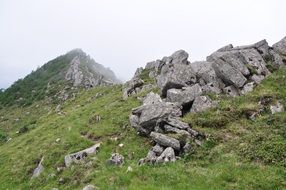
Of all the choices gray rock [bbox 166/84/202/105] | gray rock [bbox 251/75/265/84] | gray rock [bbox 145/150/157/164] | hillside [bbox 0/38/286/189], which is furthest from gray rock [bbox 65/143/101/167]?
gray rock [bbox 251/75/265/84]

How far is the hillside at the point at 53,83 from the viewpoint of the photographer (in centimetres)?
10319

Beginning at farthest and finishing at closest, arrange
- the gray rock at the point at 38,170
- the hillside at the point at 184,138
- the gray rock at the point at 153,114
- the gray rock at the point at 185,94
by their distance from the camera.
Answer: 1. the gray rock at the point at 185,94
2. the gray rock at the point at 38,170
3. the gray rock at the point at 153,114
4. the hillside at the point at 184,138

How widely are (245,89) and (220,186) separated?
18581 mm

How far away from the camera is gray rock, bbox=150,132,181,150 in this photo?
93.4 feet

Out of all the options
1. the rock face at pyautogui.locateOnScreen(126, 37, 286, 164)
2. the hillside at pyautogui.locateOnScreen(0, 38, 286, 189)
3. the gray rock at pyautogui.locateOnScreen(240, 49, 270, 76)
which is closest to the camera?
the hillside at pyautogui.locateOnScreen(0, 38, 286, 189)

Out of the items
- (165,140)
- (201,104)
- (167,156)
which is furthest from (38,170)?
(201,104)

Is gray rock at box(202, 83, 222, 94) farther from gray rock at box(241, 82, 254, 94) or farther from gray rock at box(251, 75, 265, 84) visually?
gray rock at box(251, 75, 265, 84)

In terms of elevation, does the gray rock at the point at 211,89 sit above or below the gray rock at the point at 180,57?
below

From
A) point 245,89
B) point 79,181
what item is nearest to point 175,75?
point 245,89

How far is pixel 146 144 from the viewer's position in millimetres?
32156

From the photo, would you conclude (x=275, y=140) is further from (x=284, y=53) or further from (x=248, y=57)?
(x=284, y=53)

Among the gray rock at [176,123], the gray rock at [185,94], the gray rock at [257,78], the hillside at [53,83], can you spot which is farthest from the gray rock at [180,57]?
the hillside at [53,83]

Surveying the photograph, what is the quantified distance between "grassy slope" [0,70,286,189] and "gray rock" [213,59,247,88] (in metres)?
2.19

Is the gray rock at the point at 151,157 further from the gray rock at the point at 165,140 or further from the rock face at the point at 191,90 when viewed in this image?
the gray rock at the point at 165,140
